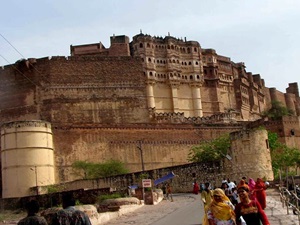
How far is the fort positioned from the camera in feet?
105

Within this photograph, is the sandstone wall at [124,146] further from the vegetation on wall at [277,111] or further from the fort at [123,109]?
the vegetation on wall at [277,111]

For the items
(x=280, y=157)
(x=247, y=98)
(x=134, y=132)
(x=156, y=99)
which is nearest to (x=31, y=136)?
(x=134, y=132)

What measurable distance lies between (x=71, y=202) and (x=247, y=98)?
2098 inches

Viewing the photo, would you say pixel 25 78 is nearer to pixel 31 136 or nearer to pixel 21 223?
pixel 31 136

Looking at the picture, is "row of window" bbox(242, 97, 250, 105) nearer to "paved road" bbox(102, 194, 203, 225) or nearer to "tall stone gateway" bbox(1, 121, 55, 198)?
"tall stone gateway" bbox(1, 121, 55, 198)

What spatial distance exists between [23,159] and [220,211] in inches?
1040

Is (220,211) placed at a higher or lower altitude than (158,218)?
higher

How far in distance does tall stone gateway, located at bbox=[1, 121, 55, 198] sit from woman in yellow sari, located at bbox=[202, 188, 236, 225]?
25.4m

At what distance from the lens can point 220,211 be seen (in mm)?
6078

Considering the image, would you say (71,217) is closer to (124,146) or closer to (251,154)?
(251,154)

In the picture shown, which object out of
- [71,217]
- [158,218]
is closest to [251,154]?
[158,218]

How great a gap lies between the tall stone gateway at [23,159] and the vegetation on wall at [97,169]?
8.36 feet

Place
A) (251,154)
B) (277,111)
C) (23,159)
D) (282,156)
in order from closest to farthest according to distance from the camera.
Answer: (251,154)
(23,159)
(282,156)
(277,111)

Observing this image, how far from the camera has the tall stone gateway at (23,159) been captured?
1226 inches
